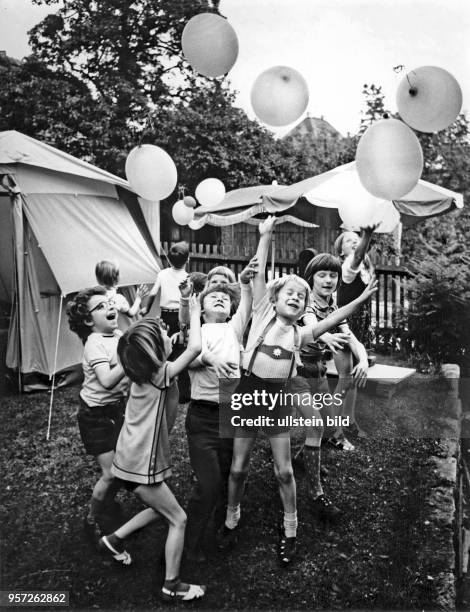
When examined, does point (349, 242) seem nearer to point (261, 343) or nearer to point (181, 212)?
point (261, 343)

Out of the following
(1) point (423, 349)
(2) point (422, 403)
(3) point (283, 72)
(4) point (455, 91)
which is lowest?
(2) point (422, 403)

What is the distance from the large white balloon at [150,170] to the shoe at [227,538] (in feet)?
5.68

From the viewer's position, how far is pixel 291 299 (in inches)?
79.7

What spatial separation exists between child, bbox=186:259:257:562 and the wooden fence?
3.03 metres

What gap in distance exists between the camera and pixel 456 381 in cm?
416

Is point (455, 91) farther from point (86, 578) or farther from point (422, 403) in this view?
point (86, 578)

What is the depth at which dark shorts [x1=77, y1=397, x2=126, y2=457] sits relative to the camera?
6.86 ft

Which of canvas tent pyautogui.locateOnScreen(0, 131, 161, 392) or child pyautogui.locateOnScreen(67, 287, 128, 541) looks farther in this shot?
canvas tent pyautogui.locateOnScreen(0, 131, 161, 392)

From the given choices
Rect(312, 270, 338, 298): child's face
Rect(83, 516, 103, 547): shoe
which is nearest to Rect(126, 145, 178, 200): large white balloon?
Rect(312, 270, 338, 298): child's face

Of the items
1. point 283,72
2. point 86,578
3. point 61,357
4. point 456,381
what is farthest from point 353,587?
point 61,357

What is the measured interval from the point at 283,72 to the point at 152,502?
6.98 ft

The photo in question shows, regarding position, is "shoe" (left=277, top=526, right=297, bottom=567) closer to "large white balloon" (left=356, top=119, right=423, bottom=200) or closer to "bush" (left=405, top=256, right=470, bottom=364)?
"large white balloon" (left=356, top=119, right=423, bottom=200)

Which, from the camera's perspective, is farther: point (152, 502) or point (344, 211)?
point (344, 211)

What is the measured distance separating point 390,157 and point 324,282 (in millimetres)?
709
